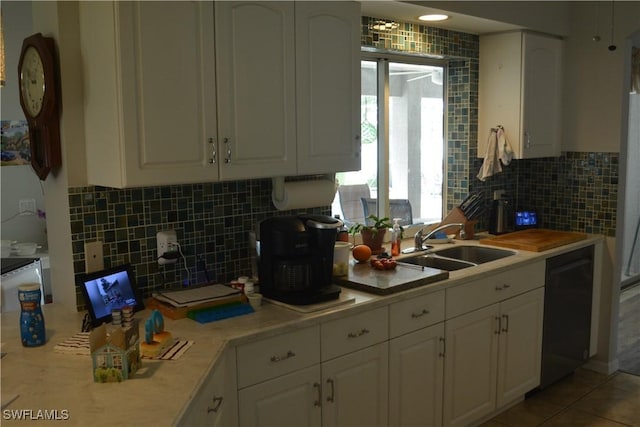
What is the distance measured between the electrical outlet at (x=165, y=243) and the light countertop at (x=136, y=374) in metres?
0.25

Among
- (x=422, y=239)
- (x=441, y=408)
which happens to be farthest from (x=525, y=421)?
(x=422, y=239)

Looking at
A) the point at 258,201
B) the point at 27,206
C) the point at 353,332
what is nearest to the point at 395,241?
the point at 258,201

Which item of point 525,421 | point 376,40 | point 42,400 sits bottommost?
point 525,421

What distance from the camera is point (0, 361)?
1.96 metres

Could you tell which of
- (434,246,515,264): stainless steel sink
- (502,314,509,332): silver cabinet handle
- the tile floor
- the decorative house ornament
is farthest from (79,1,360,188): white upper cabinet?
the tile floor

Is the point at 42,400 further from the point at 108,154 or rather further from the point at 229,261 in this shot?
the point at 229,261

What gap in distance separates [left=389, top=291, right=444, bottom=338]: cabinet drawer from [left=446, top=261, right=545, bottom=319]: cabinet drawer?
77 millimetres

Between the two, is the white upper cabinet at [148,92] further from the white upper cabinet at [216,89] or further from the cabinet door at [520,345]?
the cabinet door at [520,345]

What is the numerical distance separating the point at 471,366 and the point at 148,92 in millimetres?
2087

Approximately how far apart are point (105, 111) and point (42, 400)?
104 cm

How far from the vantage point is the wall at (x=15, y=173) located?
14.8 feet

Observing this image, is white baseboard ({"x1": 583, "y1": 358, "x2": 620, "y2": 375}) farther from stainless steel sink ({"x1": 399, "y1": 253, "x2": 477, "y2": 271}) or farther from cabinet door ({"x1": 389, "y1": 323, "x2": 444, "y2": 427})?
cabinet door ({"x1": 389, "y1": 323, "x2": 444, "y2": 427})

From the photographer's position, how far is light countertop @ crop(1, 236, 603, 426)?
5.23ft

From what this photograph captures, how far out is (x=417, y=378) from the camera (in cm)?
291
